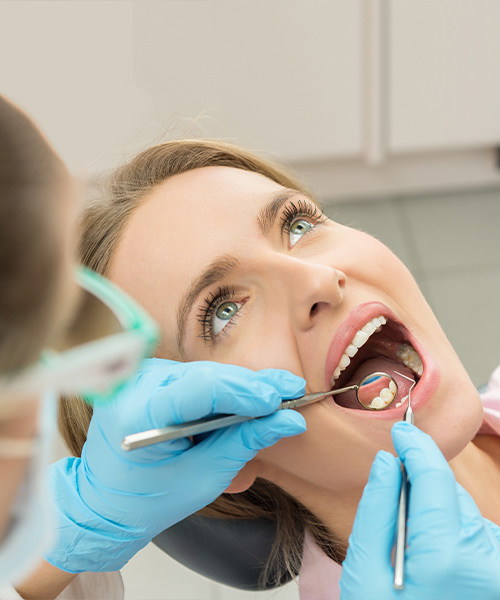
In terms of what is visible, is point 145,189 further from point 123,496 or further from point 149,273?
point 123,496

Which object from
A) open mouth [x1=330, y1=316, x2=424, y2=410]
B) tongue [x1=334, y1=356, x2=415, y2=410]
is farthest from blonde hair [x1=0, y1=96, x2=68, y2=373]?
tongue [x1=334, y1=356, x2=415, y2=410]

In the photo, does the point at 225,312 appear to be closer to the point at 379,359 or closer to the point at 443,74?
the point at 379,359

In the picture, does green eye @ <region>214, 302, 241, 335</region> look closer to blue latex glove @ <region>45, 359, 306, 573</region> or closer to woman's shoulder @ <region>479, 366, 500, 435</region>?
blue latex glove @ <region>45, 359, 306, 573</region>

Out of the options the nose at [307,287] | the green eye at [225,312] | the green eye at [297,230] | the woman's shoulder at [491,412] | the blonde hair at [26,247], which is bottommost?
the woman's shoulder at [491,412]

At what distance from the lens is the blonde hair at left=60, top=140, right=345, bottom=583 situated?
1332 millimetres

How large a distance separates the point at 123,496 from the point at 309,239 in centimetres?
54

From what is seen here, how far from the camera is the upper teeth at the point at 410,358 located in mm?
1255

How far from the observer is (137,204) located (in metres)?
1.31

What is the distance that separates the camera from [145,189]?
133 cm

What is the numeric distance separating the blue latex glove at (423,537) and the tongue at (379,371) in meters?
0.19

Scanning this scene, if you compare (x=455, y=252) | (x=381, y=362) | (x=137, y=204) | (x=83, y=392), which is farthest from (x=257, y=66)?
(x=83, y=392)

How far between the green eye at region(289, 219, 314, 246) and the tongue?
29cm

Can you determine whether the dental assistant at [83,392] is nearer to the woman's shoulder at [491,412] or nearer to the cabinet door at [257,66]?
the woman's shoulder at [491,412]

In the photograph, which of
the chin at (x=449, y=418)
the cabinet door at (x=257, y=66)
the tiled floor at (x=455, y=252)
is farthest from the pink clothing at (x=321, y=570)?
the cabinet door at (x=257, y=66)
